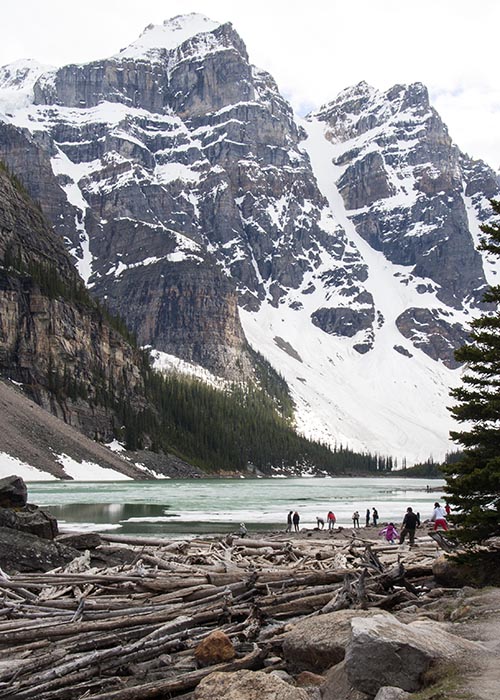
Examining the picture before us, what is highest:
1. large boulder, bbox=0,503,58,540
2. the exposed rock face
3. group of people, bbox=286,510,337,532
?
the exposed rock face

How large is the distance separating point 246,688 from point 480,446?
10.4 meters

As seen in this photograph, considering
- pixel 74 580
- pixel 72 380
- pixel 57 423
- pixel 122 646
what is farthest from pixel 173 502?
pixel 72 380

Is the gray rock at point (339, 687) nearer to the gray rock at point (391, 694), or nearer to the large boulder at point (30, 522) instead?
the gray rock at point (391, 694)

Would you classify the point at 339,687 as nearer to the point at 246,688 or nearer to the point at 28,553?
the point at 246,688

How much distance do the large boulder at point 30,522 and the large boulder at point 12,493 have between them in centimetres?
172

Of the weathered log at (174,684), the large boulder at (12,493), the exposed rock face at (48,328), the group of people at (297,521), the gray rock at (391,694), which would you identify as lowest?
the group of people at (297,521)

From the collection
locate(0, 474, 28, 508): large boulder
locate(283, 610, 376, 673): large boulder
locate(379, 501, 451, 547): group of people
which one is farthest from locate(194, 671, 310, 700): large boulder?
locate(0, 474, 28, 508): large boulder

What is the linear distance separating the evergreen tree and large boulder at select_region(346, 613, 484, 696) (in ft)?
21.3

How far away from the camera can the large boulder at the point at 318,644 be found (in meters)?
10.2

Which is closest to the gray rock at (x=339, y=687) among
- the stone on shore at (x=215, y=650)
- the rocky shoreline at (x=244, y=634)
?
the rocky shoreline at (x=244, y=634)

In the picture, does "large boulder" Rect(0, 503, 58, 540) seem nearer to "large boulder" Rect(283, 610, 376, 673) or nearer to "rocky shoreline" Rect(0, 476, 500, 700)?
"rocky shoreline" Rect(0, 476, 500, 700)

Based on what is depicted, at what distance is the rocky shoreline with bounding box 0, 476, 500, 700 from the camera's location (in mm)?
8773

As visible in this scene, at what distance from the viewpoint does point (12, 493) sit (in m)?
24.3

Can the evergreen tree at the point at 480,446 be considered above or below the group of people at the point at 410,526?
above
